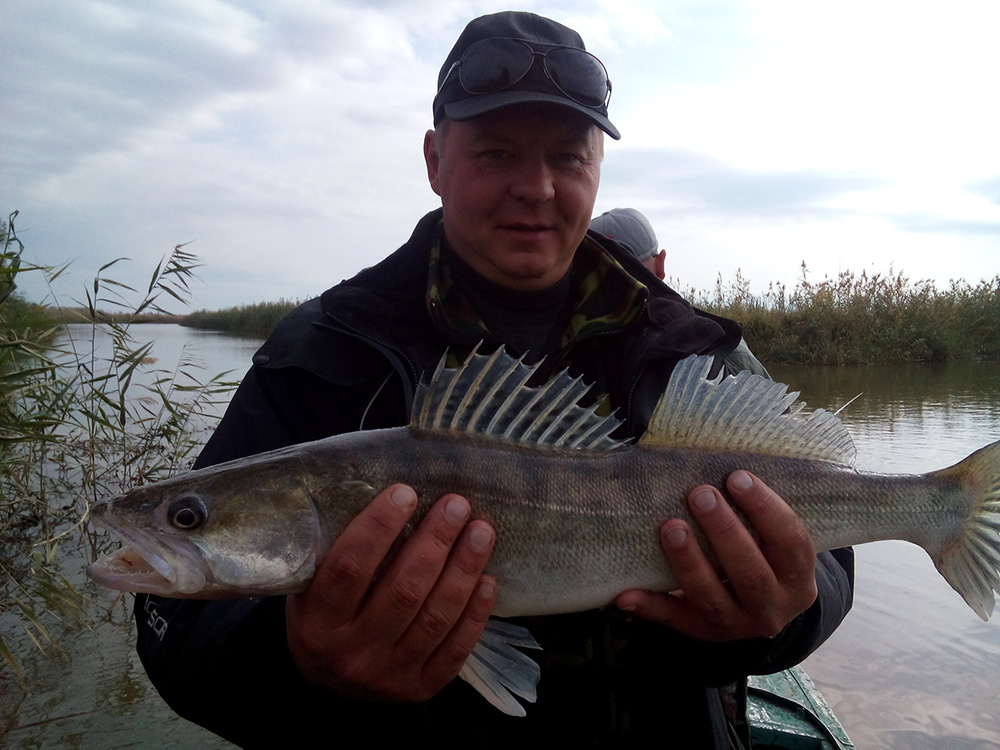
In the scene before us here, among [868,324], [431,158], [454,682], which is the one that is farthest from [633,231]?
[868,324]

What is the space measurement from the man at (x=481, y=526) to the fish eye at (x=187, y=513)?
1.04ft

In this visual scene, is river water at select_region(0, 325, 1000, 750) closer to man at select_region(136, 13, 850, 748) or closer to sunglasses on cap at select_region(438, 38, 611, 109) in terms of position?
man at select_region(136, 13, 850, 748)

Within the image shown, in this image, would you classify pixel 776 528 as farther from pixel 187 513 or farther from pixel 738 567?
pixel 187 513

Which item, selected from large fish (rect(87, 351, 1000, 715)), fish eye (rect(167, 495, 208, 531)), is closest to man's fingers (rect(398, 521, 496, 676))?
large fish (rect(87, 351, 1000, 715))

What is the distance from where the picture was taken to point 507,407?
2010 millimetres

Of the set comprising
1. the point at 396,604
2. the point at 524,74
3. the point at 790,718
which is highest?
the point at 524,74

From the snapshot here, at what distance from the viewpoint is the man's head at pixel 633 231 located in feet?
20.0

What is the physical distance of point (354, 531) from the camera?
166cm

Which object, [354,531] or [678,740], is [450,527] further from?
[678,740]

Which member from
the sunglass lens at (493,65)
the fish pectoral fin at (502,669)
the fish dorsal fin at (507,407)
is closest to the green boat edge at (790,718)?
the fish pectoral fin at (502,669)

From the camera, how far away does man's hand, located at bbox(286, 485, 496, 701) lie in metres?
1.66

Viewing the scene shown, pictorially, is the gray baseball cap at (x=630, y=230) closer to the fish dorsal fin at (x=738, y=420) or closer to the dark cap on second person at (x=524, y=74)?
the dark cap on second person at (x=524, y=74)

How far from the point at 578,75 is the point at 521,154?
361 millimetres

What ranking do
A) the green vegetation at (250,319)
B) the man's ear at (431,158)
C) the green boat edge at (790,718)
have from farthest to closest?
the green vegetation at (250,319) < the green boat edge at (790,718) < the man's ear at (431,158)
